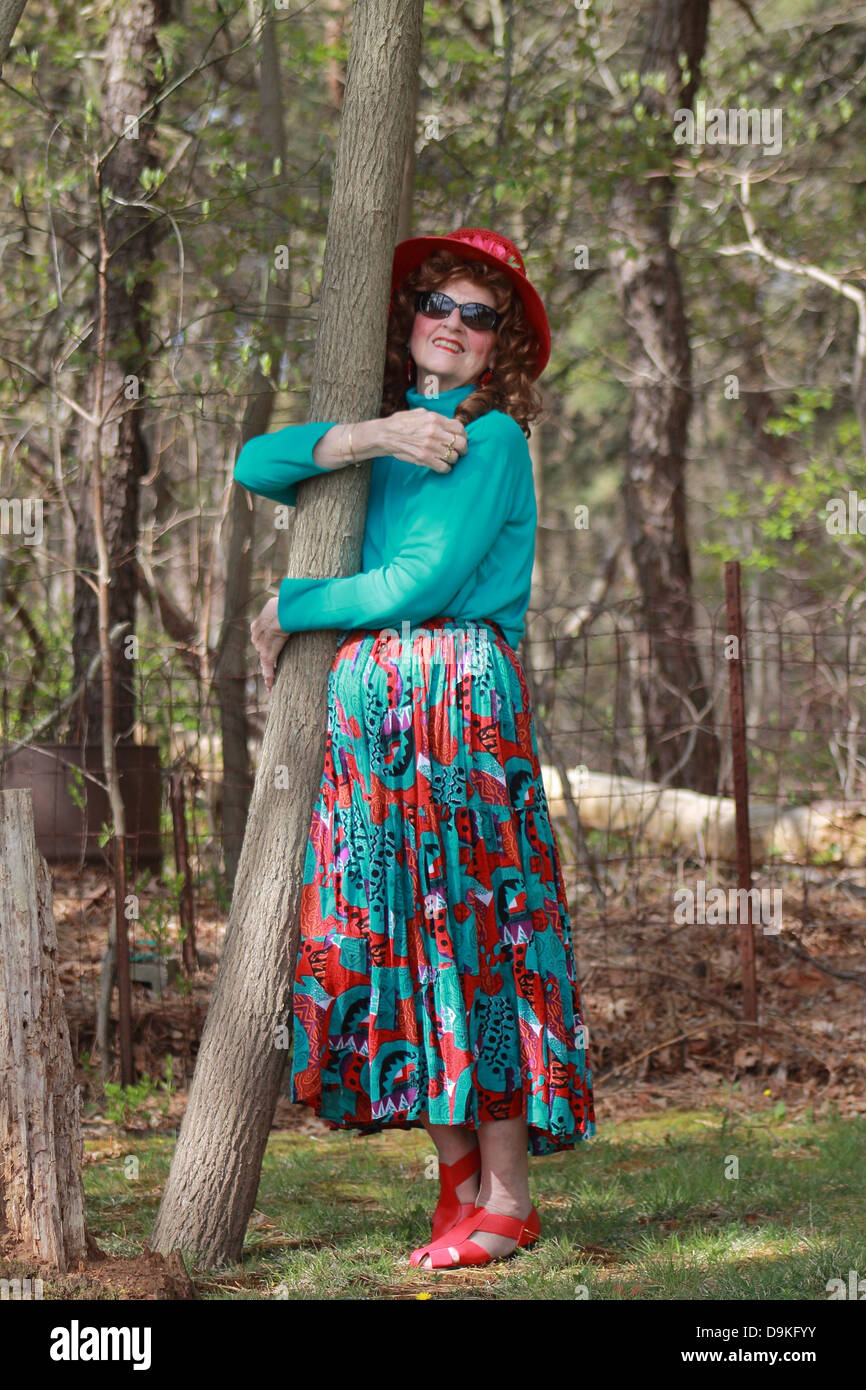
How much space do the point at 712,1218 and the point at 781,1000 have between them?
2.27 meters

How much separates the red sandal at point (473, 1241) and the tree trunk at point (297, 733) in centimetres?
46

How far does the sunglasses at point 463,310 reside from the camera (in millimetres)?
3236

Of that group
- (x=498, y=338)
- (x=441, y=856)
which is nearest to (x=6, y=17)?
(x=498, y=338)

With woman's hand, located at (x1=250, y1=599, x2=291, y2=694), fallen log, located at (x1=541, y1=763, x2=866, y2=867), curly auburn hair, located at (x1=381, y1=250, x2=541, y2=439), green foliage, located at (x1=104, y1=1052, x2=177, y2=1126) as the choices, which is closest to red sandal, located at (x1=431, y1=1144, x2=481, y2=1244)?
woman's hand, located at (x1=250, y1=599, x2=291, y2=694)

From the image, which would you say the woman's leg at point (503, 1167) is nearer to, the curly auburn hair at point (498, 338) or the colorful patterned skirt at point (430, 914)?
the colorful patterned skirt at point (430, 914)

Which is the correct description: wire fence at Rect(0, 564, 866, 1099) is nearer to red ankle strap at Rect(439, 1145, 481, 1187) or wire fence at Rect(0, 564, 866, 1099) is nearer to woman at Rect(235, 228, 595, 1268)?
woman at Rect(235, 228, 595, 1268)

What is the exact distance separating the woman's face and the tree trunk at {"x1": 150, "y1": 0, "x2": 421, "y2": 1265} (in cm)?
12

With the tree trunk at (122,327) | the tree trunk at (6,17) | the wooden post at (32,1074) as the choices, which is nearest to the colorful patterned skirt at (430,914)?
the wooden post at (32,1074)

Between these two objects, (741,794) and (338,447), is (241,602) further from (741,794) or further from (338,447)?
(338,447)

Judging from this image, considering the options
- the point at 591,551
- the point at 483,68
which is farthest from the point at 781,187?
the point at 591,551

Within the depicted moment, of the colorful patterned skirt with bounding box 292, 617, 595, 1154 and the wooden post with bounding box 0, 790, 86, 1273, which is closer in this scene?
the wooden post with bounding box 0, 790, 86, 1273

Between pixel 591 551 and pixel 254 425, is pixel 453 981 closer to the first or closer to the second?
pixel 254 425

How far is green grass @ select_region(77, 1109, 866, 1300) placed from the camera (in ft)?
9.62

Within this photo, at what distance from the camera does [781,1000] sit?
5711 millimetres
